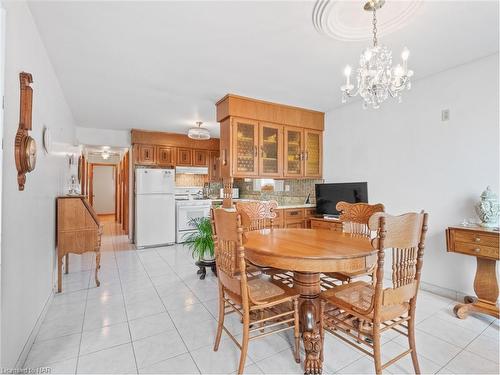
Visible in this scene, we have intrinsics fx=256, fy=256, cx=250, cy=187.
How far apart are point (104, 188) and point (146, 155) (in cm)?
639

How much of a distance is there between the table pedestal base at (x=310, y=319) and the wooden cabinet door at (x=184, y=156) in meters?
4.60

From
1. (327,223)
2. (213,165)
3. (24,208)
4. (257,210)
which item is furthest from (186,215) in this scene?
(24,208)

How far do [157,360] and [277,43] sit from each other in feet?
8.61

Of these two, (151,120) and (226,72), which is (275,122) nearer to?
(226,72)

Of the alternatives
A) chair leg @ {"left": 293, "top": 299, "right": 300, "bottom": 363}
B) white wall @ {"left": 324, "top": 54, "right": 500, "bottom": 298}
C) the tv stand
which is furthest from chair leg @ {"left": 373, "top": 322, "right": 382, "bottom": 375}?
the tv stand

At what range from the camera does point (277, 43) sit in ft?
7.24

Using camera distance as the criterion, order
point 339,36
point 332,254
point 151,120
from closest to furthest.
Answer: point 332,254, point 339,36, point 151,120

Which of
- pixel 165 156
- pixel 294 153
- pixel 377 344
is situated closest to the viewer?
pixel 377 344

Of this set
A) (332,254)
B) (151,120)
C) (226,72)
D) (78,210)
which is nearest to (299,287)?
(332,254)

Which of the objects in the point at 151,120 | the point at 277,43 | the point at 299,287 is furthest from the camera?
the point at 151,120

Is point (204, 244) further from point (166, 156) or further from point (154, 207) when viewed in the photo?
point (166, 156)

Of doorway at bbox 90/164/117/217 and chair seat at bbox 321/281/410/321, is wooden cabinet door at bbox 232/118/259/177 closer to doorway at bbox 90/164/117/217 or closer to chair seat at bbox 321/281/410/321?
chair seat at bbox 321/281/410/321

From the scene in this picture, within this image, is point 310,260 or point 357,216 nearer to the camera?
point 310,260

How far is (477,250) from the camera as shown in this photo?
2248 mm
